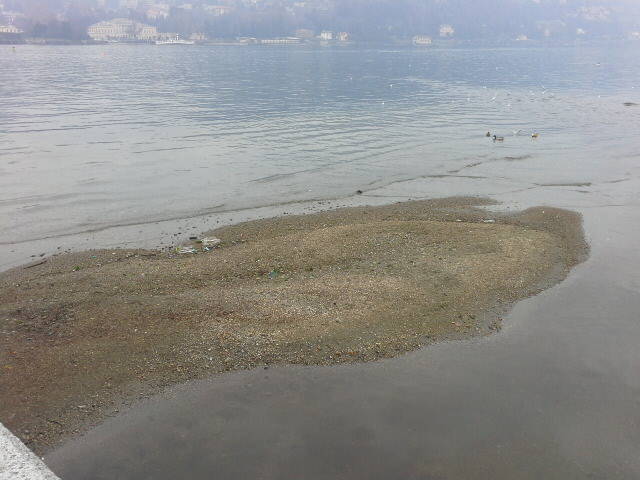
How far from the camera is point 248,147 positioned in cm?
3459

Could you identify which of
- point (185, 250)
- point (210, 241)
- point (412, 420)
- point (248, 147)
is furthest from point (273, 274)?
point (248, 147)

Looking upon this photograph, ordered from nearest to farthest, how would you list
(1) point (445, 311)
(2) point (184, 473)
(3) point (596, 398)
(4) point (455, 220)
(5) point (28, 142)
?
1. (2) point (184, 473)
2. (3) point (596, 398)
3. (1) point (445, 311)
4. (4) point (455, 220)
5. (5) point (28, 142)

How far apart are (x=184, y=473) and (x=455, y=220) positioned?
14.8m

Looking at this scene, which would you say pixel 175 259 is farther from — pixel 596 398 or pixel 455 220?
pixel 596 398

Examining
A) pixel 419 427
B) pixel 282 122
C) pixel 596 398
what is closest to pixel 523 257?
pixel 596 398

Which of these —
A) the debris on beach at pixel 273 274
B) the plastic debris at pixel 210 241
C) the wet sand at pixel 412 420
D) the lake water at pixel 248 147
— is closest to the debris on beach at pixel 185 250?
the plastic debris at pixel 210 241

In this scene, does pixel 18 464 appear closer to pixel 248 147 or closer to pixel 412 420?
pixel 412 420

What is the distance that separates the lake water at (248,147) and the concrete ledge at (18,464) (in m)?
11.3

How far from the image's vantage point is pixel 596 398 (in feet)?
33.0

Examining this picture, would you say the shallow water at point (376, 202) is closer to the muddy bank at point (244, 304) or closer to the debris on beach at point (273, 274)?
the muddy bank at point (244, 304)

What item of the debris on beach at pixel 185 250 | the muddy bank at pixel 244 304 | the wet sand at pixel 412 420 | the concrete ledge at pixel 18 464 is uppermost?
the concrete ledge at pixel 18 464

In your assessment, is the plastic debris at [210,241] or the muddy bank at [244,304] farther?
the plastic debris at [210,241]

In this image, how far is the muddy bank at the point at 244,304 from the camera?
33.6 feet

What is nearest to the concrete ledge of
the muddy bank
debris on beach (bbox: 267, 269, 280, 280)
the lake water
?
the muddy bank
